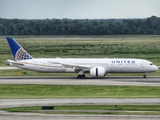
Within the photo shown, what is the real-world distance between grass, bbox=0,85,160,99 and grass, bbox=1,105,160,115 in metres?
7.82

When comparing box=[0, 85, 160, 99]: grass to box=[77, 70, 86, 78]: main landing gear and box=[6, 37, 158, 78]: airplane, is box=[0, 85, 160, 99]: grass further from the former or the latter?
box=[6, 37, 158, 78]: airplane

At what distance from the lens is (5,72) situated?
79.1 metres

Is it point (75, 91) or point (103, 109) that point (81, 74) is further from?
point (103, 109)

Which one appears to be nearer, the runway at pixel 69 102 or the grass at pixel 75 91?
the runway at pixel 69 102

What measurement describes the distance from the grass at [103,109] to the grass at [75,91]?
782 centimetres

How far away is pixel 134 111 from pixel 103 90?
53.5 feet

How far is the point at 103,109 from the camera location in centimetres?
3994

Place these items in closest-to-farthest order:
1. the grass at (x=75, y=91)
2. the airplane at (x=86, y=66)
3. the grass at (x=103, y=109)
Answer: the grass at (x=103, y=109) → the grass at (x=75, y=91) → the airplane at (x=86, y=66)

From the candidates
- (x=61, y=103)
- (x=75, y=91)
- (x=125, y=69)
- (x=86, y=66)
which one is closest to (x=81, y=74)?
(x=86, y=66)

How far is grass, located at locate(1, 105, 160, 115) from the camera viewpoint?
1500 inches

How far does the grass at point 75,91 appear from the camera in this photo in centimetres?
4997

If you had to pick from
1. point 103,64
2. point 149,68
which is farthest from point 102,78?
point 149,68

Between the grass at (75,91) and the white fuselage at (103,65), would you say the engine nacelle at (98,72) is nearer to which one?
the white fuselage at (103,65)

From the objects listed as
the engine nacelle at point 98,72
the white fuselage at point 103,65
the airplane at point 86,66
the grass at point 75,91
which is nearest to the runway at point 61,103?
the grass at point 75,91
